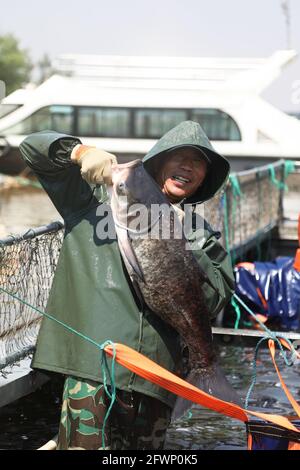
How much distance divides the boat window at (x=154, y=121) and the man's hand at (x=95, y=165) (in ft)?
86.1

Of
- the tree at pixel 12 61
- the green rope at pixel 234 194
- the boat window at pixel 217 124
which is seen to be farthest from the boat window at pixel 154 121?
the tree at pixel 12 61

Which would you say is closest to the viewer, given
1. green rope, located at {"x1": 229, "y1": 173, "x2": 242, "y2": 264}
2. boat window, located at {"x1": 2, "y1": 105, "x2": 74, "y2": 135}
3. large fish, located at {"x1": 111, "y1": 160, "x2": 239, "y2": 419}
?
large fish, located at {"x1": 111, "y1": 160, "x2": 239, "y2": 419}

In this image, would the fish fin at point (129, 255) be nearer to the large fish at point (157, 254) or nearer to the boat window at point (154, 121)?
the large fish at point (157, 254)

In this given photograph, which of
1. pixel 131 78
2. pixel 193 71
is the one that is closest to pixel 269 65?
pixel 193 71

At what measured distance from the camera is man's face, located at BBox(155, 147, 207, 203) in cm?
444

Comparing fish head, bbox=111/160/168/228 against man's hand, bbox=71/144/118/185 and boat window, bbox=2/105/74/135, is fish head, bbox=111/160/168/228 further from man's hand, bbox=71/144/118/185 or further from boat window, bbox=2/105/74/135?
boat window, bbox=2/105/74/135

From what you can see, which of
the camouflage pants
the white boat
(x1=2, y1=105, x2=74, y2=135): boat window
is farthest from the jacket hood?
(x1=2, y1=105, x2=74, y2=135): boat window

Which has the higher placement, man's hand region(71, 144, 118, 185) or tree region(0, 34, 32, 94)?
man's hand region(71, 144, 118, 185)

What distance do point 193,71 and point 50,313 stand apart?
1087 inches

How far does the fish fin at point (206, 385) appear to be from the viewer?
451 centimetres

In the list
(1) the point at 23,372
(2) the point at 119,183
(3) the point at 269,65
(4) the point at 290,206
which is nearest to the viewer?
(2) the point at 119,183

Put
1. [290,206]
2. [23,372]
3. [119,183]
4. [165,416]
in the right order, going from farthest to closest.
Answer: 1. [290,206]
2. [23,372]
3. [165,416]
4. [119,183]

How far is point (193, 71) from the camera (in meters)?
31.3
